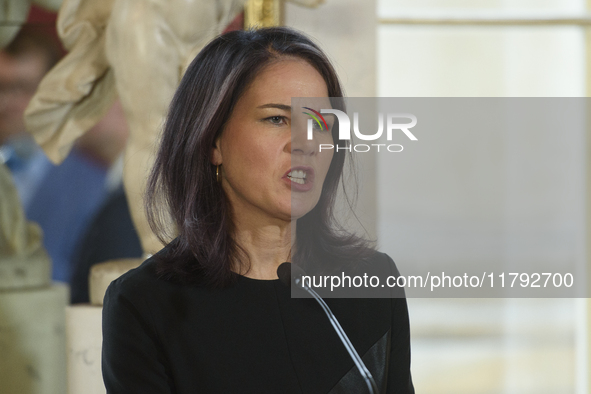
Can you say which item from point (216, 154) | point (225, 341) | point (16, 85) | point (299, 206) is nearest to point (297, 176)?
point (299, 206)

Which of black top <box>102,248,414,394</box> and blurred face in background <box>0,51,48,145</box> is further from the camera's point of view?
blurred face in background <box>0,51,48,145</box>

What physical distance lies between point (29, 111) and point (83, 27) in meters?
0.33

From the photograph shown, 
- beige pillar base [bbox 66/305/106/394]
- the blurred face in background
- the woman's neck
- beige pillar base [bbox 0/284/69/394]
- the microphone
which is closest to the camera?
the microphone

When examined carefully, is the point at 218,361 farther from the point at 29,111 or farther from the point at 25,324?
the point at 25,324

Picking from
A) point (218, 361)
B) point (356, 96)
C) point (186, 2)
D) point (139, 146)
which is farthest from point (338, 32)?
point (218, 361)

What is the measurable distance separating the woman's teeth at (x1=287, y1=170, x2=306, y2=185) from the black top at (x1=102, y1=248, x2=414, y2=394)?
18 centimetres

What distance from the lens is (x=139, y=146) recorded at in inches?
70.1

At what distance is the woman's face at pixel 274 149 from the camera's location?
3.26 ft

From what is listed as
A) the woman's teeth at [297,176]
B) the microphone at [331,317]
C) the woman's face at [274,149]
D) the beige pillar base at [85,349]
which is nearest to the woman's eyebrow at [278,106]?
the woman's face at [274,149]

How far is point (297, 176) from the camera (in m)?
1.01

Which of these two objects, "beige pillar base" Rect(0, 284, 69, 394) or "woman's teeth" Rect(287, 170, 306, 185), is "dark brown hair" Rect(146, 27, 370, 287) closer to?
"woman's teeth" Rect(287, 170, 306, 185)

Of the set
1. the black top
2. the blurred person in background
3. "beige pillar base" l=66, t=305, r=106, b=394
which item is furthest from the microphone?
the blurred person in background

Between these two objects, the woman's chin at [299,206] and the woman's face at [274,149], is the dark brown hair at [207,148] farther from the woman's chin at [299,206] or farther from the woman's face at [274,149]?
the woman's chin at [299,206]

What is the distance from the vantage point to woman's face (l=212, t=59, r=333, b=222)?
3.26ft
